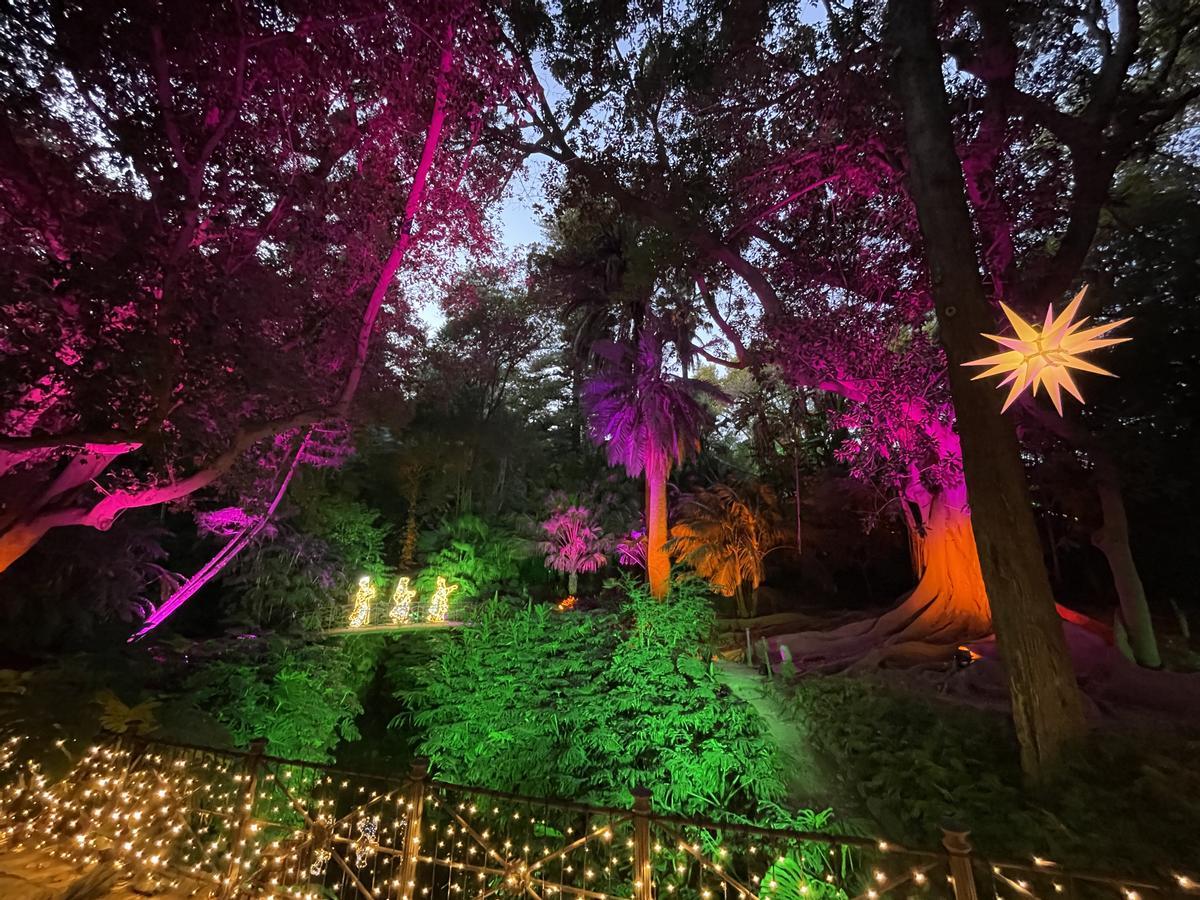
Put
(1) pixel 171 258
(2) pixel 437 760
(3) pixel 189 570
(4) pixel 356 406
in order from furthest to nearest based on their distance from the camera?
1. (3) pixel 189 570
2. (4) pixel 356 406
3. (2) pixel 437 760
4. (1) pixel 171 258

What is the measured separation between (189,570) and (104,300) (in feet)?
34.4

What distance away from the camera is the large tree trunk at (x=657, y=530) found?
15.2 meters

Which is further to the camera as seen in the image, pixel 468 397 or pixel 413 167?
pixel 468 397

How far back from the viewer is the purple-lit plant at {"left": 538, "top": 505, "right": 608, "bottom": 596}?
17359 mm

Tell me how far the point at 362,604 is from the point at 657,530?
26.4 feet

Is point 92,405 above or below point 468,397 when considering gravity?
below

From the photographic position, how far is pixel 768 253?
10859 mm

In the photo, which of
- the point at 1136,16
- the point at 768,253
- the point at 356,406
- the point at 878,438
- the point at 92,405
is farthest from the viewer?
the point at 768,253

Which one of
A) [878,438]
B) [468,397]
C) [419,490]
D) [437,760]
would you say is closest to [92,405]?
[437,760]

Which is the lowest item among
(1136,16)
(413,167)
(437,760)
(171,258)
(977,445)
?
(437,760)

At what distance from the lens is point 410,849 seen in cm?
387

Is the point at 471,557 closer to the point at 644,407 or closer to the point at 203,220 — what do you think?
the point at 644,407

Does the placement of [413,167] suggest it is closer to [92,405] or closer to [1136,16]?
[92,405]

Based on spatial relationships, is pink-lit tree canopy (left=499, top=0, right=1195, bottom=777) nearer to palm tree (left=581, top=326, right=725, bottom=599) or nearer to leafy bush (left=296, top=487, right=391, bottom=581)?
palm tree (left=581, top=326, right=725, bottom=599)
